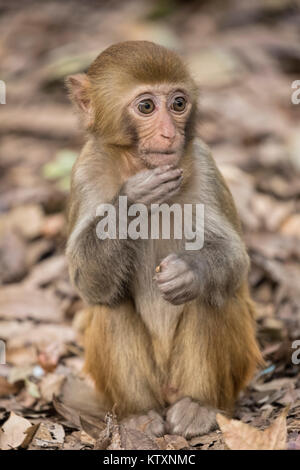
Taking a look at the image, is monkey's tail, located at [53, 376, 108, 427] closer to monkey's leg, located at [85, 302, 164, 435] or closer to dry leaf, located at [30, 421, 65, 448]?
dry leaf, located at [30, 421, 65, 448]

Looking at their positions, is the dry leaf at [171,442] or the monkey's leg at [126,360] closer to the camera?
the dry leaf at [171,442]

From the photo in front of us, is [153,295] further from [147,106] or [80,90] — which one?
[80,90]

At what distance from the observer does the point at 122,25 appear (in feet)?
47.2

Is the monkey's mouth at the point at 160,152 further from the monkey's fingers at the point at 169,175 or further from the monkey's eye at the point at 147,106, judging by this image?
the monkey's eye at the point at 147,106

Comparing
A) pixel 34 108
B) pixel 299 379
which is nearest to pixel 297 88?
pixel 34 108

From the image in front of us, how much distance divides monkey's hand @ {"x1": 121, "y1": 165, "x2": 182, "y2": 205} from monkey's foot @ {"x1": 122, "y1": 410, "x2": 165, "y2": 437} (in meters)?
1.69

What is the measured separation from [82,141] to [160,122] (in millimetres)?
6233

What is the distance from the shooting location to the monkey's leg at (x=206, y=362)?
18.9ft

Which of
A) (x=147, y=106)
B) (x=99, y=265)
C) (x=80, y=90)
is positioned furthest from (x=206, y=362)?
(x=80, y=90)

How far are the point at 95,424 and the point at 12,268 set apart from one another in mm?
3352

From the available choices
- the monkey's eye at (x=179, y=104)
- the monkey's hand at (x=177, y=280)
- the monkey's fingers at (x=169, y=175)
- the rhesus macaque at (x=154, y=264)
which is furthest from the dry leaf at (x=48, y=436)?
the monkey's eye at (x=179, y=104)

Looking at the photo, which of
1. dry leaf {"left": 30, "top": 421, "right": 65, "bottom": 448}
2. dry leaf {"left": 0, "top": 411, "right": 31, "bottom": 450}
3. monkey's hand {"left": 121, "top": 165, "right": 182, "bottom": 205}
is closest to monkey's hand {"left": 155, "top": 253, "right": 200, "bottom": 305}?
monkey's hand {"left": 121, "top": 165, "right": 182, "bottom": 205}

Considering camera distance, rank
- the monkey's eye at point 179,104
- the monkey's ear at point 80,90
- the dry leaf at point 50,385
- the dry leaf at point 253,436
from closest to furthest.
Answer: the dry leaf at point 253,436 < the monkey's eye at point 179,104 < the monkey's ear at point 80,90 < the dry leaf at point 50,385
